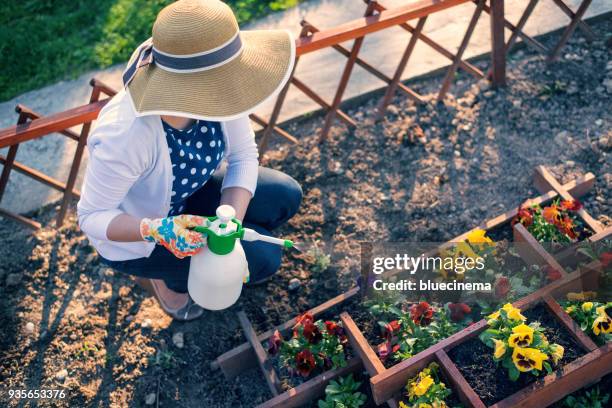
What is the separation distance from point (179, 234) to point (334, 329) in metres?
0.80

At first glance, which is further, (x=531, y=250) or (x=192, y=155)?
(x=531, y=250)

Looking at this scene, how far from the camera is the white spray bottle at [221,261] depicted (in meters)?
2.05

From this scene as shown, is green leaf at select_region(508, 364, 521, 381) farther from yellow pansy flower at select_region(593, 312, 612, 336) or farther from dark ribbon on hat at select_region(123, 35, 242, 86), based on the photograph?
dark ribbon on hat at select_region(123, 35, 242, 86)

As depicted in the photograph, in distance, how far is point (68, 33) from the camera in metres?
4.20

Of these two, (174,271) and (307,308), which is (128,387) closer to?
(174,271)

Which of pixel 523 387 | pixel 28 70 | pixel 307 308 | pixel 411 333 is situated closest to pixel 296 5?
pixel 28 70

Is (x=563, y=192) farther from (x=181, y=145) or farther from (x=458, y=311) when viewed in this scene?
(x=181, y=145)

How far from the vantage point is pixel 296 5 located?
416cm

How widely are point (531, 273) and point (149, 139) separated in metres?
1.67

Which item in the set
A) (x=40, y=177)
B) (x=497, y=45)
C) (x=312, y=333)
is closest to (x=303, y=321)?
(x=312, y=333)

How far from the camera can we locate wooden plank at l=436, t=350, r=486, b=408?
213 centimetres

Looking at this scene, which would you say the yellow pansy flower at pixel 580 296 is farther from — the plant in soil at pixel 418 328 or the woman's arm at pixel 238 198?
the woman's arm at pixel 238 198

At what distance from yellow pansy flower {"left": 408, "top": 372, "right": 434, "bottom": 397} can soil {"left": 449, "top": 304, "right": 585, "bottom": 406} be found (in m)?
0.16

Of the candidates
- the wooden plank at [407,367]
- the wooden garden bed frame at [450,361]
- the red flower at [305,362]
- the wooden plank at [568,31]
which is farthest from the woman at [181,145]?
the wooden plank at [568,31]
